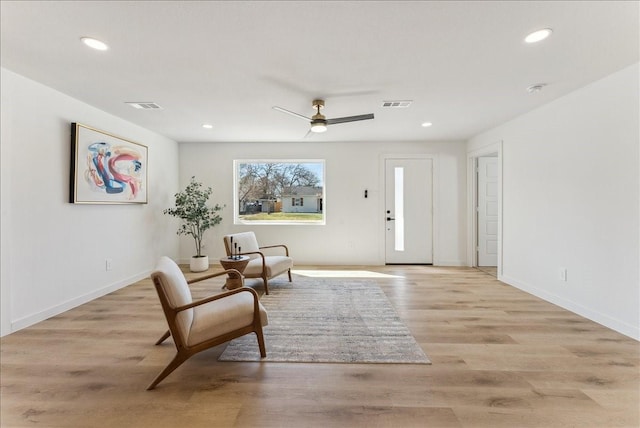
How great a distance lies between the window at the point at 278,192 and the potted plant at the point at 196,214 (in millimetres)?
611

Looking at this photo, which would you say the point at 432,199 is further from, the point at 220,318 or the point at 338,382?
the point at 220,318

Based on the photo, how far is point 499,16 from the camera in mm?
1993

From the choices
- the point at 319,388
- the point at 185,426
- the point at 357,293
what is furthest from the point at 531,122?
the point at 185,426

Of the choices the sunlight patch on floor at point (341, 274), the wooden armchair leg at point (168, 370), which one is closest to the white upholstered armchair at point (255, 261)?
the sunlight patch on floor at point (341, 274)

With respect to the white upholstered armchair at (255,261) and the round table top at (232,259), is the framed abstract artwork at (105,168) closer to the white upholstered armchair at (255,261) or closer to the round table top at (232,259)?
the white upholstered armchair at (255,261)

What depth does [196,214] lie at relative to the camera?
5438 millimetres

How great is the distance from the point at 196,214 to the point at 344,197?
9.46 feet

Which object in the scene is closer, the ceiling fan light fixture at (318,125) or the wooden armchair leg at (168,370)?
the wooden armchair leg at (168,370)

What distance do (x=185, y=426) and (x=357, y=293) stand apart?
277 centimetres

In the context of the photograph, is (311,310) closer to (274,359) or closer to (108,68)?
(274,359)

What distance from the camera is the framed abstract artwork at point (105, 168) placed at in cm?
356

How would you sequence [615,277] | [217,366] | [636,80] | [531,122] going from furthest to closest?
[531,122] → [615,277] → [636,80] → [217,366]

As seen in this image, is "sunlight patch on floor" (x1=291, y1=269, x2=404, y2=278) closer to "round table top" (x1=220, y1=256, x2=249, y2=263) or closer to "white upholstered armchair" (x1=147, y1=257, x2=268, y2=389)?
"round table top" (x1=220, y1=256, x2=249, y2=263)

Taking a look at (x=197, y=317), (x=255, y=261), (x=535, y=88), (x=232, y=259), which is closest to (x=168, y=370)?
(x=197, y=317)
